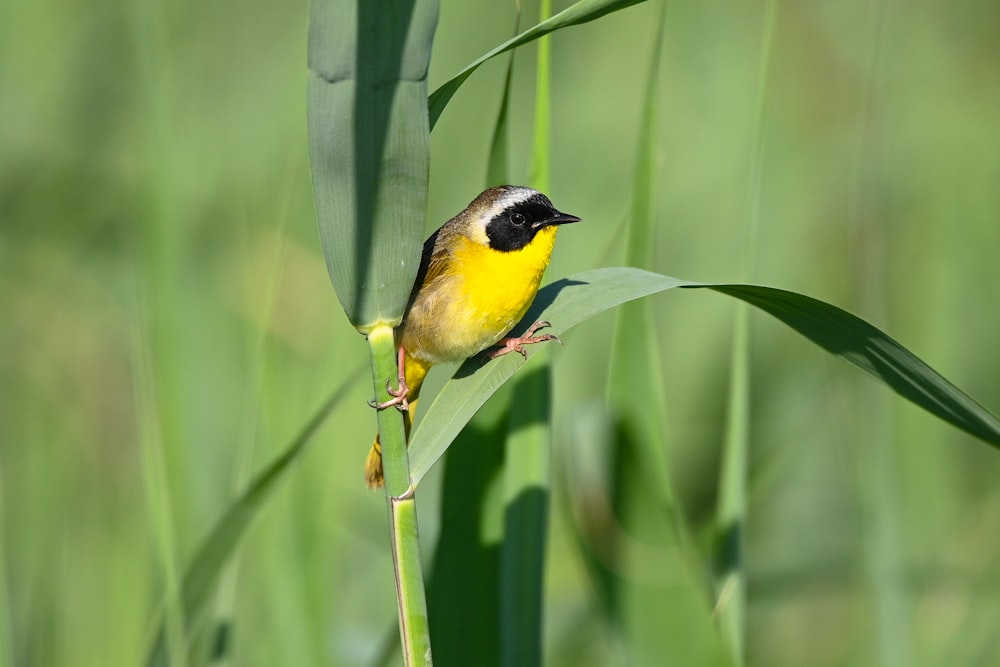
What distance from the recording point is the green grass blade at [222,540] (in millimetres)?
1824

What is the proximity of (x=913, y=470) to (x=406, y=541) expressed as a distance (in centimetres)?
242

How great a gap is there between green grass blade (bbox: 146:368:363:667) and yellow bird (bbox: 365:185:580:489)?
37 cm

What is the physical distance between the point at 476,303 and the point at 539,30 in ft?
3.44

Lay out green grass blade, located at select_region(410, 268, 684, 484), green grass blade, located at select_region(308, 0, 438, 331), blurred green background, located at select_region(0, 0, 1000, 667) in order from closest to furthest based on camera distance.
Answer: green grass blade, located at select_region(308, 0, 438, 331) < green grass blade, located at select_region(410, 268, 684, 484) < blurred green background, located at select_region(0, 0, 1000, 667)

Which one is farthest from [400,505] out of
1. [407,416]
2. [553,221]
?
[553,221]

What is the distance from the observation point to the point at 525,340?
7.14 feet

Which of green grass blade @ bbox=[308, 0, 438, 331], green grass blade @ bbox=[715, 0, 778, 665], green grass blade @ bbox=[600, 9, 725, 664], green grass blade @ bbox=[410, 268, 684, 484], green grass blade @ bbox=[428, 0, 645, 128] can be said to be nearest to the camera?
green grass blade @ bbox=[308, 0, 438, 331]

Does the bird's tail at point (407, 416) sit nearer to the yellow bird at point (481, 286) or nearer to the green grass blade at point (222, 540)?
the yellow bird at point (481, 286)

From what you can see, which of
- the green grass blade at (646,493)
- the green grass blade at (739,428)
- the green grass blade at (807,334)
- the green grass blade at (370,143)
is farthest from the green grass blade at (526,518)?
the green grass blade at (370,143)

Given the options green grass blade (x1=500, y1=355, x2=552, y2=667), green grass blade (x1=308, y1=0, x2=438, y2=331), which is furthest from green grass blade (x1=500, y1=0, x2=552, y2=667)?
green grass blade (x1=308, y1=0, x2=438, y2=331)

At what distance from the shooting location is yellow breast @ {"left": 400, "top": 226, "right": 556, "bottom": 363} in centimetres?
229

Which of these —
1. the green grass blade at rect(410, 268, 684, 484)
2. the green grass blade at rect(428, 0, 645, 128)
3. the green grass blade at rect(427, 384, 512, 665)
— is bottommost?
the green grass blade at rect(427, 384, 512, 665)

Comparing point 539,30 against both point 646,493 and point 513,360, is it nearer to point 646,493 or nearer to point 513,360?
point 513,360

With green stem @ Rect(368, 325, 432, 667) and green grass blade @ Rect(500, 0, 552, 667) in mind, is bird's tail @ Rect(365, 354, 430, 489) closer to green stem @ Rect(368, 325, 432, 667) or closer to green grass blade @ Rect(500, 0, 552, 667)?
green grass blade @ Rect(500, 0, 552, 667)
